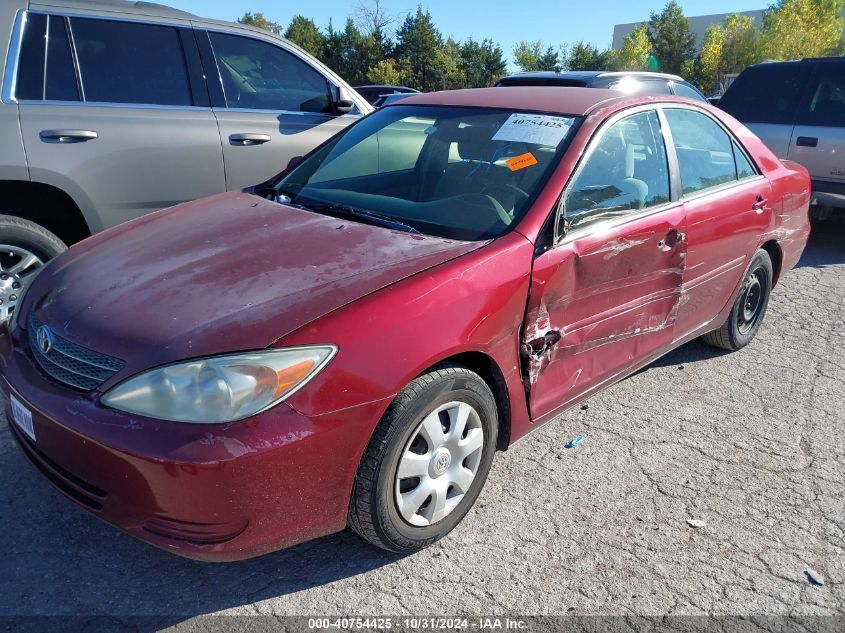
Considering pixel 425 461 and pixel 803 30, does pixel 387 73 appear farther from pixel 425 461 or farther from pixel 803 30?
pixel 425 461

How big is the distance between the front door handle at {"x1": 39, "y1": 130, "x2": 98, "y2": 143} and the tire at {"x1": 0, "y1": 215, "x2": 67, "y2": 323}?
0.49 m

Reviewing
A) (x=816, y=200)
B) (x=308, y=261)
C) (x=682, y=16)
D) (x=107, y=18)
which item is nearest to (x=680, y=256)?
(x=308, y=261)

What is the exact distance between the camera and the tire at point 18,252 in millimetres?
3986

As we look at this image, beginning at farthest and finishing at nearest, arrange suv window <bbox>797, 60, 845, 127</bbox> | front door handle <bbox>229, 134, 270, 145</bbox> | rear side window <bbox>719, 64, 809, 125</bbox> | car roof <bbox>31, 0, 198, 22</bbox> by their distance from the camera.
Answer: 1. rear side window <bbox>719, 64, 809, 125</bbox>
2. suv window <bbox>797, 60, 845, 127</bbox>
3. front door handle <bbox>229, 134, 270, 145</bbox>
4. car roof <bbox>31, 0, 198, 22</bbox>

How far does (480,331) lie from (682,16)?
1916 inches

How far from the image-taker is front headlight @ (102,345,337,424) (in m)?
2.11

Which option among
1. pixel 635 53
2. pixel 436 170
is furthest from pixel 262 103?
pixel 635 53

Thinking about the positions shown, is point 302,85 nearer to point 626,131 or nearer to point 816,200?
point 626,131

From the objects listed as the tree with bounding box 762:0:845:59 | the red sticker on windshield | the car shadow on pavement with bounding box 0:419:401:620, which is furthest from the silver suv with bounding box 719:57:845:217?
the tree with bounding box 762:0:845:59

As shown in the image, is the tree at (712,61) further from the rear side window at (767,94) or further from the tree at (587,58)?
the rear side window at (767,94)

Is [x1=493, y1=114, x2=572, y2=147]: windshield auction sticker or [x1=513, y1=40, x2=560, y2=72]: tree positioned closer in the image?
[x1=493, y1=114, x2=572, y2=147]: windshield auction sticker

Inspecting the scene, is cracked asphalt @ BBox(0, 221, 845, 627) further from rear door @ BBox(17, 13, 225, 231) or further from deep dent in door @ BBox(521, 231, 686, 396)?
rear door @ BBox(17, 13, 225, 231)

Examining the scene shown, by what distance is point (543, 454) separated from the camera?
3.41 metres

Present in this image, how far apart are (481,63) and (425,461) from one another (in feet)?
145
